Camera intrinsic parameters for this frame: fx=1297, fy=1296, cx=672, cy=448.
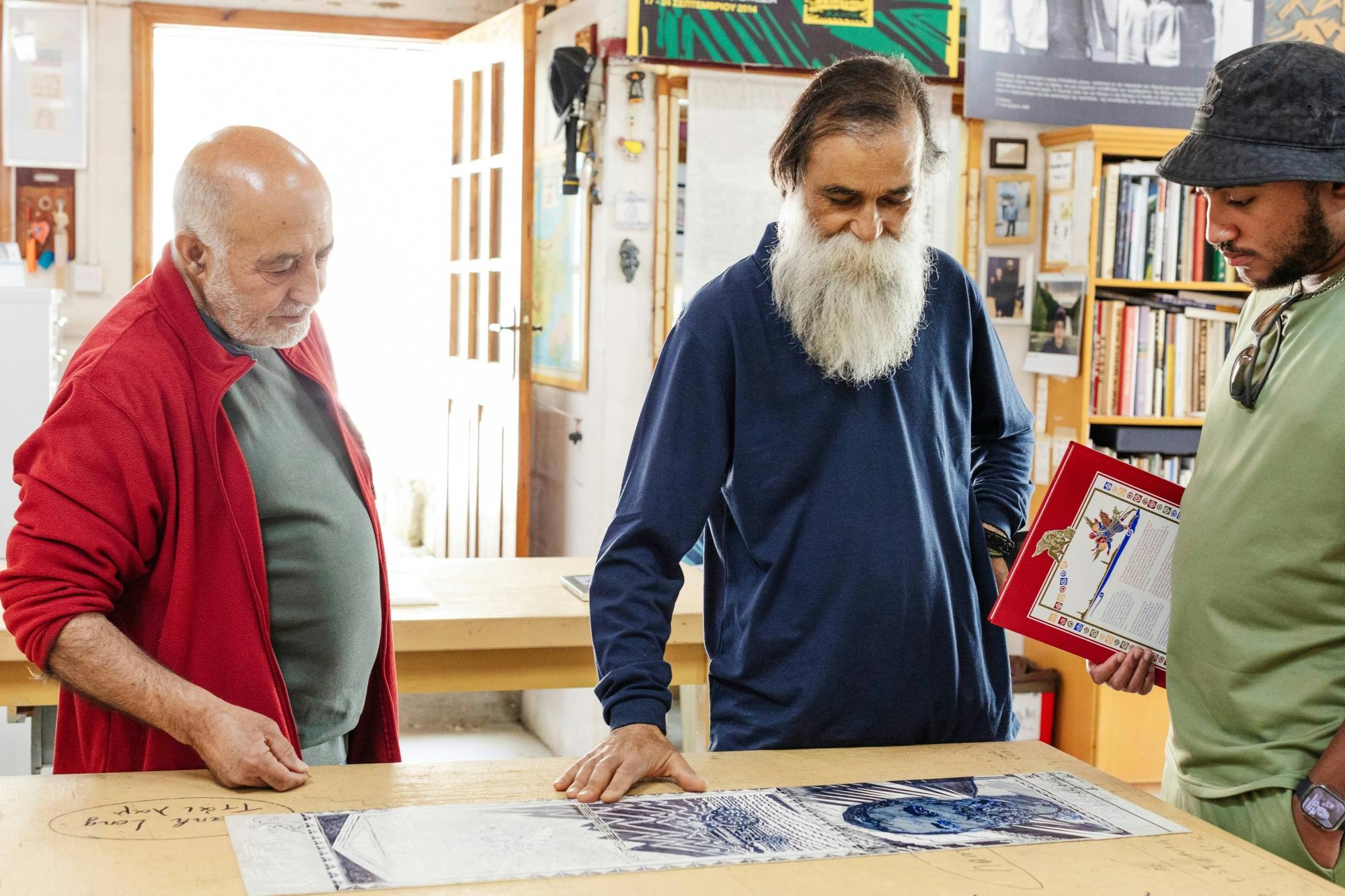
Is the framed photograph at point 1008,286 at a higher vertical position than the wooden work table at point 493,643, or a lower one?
higher

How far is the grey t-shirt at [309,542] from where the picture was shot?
1.65 m

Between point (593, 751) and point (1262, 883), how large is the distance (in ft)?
2.28

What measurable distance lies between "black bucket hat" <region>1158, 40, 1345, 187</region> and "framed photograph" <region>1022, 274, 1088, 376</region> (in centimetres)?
276

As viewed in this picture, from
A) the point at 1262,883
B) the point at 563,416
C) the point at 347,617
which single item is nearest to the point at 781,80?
the point at 563,416

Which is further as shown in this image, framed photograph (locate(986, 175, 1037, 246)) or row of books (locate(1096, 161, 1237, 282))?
framed photograph (locate(986, 175, 1037, 246))

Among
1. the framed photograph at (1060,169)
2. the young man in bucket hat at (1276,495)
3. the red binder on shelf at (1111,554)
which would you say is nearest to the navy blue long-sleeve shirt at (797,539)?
the red binder on shelf at (1111,554)

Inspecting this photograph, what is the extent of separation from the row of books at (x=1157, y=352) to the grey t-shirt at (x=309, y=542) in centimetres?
308

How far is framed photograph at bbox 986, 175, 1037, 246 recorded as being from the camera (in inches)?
173

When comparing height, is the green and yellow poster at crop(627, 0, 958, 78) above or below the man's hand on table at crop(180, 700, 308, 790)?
above

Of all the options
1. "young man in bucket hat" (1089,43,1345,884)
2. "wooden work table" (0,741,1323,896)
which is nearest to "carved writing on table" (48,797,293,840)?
"wooden work table" (0,741,1323,896)

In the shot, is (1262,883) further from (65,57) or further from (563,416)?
(65,57)

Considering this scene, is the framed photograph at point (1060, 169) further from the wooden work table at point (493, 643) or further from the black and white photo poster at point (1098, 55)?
the wooden work table at point (493, 643)

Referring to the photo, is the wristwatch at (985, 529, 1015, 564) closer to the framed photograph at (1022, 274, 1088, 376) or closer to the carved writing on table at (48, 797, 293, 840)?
the carved writing on table at (48, 797, 293, 840)

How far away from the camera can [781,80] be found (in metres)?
4.12
